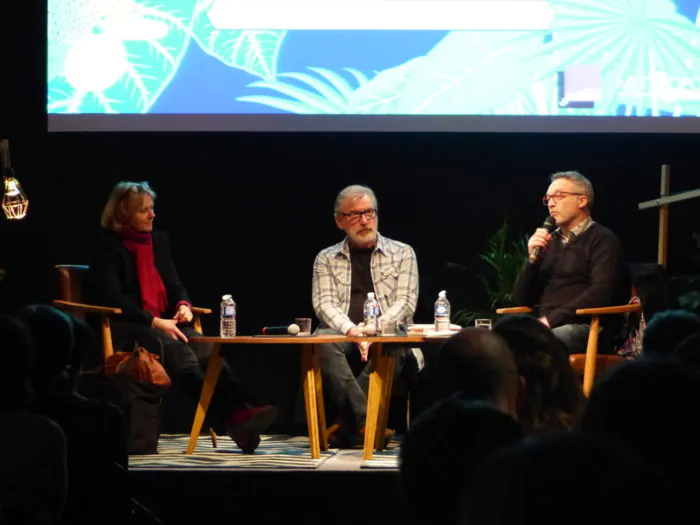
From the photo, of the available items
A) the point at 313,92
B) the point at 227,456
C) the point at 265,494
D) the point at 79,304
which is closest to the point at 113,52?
the point at 313,92

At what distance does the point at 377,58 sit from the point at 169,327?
1756 millimetres

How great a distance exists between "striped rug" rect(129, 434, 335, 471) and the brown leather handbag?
33 centimetres

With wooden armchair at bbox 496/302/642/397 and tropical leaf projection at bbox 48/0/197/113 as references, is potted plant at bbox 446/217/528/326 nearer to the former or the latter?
wooden armchair at bbox 496/302/642/397

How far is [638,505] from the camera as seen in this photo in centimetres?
75

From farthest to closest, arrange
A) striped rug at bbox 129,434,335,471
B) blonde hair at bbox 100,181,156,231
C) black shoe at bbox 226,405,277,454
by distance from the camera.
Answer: blonde hair at bbox 100,181,156,231 → black shoe at bbox 226,405,277,454 → striped rug at bbox 129,434,335,471

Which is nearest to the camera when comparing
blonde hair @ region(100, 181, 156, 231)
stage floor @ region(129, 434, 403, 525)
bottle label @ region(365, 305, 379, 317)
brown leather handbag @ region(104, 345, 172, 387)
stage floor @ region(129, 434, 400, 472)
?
stage floor @ region(129, 434, 403, 525)

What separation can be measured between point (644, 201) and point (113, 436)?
404 centimetres

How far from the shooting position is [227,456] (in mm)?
4652

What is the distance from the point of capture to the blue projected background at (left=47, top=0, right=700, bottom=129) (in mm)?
5555

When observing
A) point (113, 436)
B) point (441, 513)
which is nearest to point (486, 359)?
point (113, 436)

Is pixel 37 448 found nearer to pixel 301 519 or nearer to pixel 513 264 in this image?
pixel 301 519

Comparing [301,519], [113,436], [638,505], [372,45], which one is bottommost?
[301,519]

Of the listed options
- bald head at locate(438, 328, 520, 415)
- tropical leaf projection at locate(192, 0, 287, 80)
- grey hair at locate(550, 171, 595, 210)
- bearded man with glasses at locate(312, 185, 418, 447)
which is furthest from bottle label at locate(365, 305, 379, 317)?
bald head at locate(438, 328, 520, 415)

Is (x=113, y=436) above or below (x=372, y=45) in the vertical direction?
below
